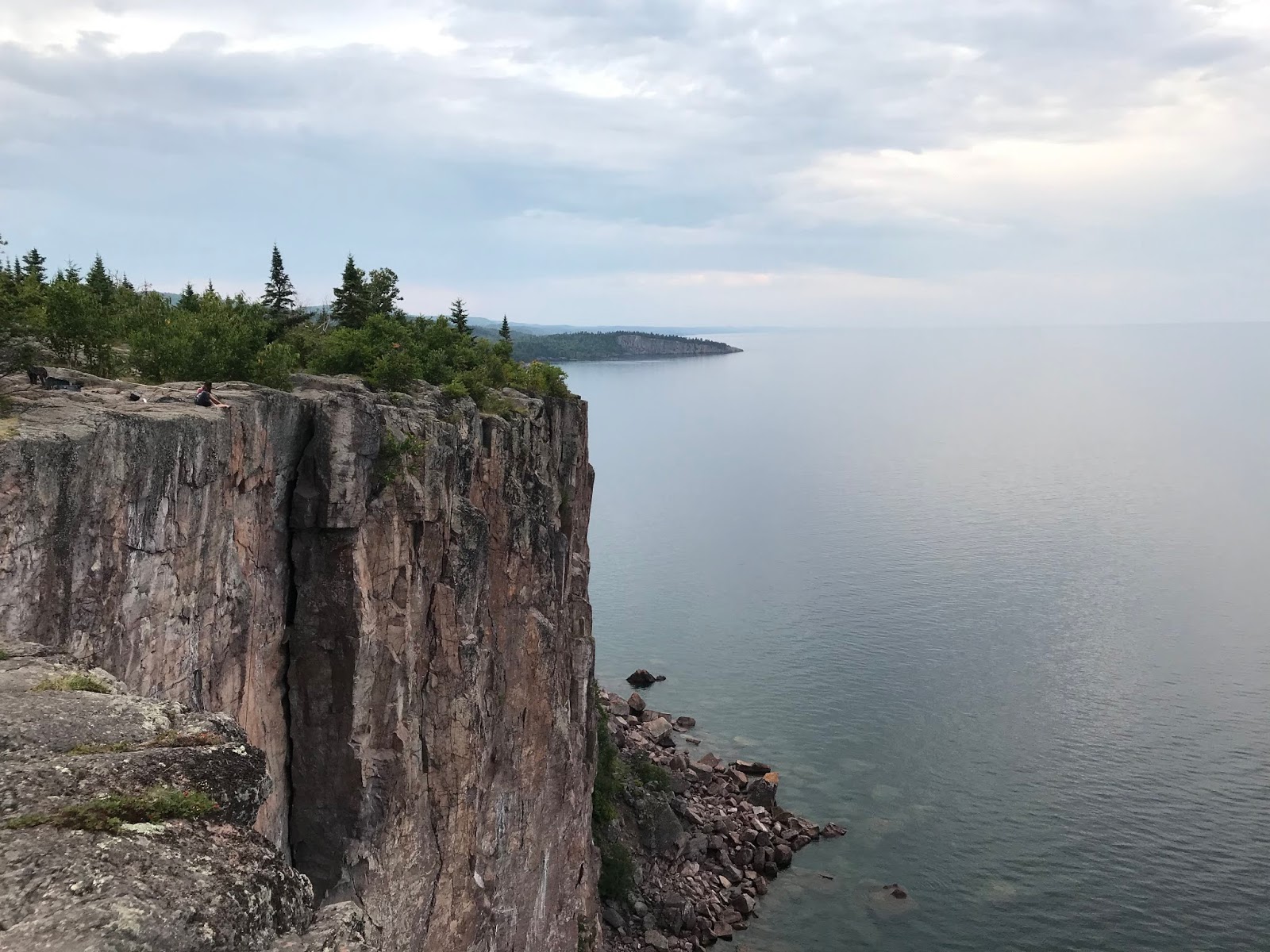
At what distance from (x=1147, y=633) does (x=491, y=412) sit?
69244 mm

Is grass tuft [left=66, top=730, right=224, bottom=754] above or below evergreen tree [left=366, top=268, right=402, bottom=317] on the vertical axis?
below

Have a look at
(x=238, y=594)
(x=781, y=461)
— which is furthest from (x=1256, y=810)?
(x=781, y=461)

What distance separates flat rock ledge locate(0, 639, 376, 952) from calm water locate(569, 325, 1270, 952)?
45.9 m

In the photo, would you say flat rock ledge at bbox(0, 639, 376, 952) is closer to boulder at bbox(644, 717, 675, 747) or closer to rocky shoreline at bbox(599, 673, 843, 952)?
rocky shoreline at bbox(599, 673, 843, 952)

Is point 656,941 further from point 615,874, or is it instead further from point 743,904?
point 743,904

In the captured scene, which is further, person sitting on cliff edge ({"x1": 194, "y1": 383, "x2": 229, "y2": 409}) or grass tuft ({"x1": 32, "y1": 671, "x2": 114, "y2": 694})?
person sitting on cliff edge ({"x1": 194, "y1": 383, "x2": 229, "y2": 409})

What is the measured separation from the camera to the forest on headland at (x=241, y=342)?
875 inches

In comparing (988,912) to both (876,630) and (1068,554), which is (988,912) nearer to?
(876,630)

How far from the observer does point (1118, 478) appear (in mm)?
136000

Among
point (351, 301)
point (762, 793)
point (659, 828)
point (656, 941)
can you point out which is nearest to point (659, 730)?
point (762, 793)

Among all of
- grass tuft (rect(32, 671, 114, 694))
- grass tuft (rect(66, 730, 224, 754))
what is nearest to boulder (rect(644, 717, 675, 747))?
grass tuft (rect(32, 671, 114, 694))

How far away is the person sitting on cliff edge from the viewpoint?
18.3 m

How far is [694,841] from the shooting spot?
54.9 m

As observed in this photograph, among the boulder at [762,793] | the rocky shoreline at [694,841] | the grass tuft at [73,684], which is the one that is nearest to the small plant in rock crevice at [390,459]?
the grass tuft at [73,684]
